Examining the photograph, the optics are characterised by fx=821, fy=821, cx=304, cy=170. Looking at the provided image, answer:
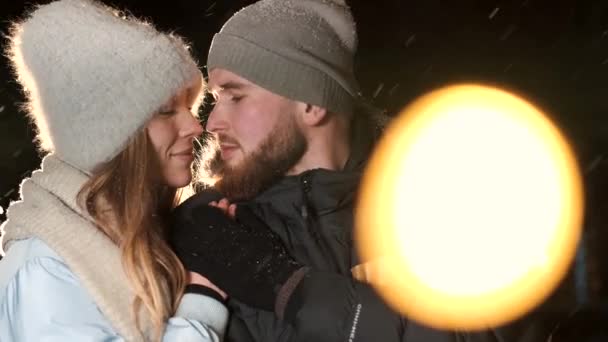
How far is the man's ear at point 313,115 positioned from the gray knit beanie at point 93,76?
45cm

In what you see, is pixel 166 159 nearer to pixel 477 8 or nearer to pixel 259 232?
pixel 259 232

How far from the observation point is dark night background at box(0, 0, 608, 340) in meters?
6.52

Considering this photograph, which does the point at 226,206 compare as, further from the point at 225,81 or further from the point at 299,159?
the point at 225,81

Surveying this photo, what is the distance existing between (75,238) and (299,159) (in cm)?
69

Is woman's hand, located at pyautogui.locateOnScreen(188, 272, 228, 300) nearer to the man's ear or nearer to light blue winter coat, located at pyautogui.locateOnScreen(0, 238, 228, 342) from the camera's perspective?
light blue winter coat, located at pyautogui.locateOnScreen(0, 238, 228, 342)

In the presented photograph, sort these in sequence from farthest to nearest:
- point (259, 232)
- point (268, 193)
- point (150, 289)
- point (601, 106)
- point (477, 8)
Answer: point (601, 106) → point (477, 8) → point (268, 193) → point (259, 232) → point (150, 289)

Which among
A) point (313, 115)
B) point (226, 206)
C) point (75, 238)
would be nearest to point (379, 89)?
point (313, 115)

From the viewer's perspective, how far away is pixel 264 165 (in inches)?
86.0

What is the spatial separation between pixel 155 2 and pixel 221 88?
3976 millimetres

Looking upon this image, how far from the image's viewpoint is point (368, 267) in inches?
79.3

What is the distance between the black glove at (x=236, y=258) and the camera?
73.9 inches

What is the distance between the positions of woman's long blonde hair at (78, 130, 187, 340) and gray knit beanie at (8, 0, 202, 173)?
0.15 ft

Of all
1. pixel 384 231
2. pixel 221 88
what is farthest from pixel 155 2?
pixel 384 231

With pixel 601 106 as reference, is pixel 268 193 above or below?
above
